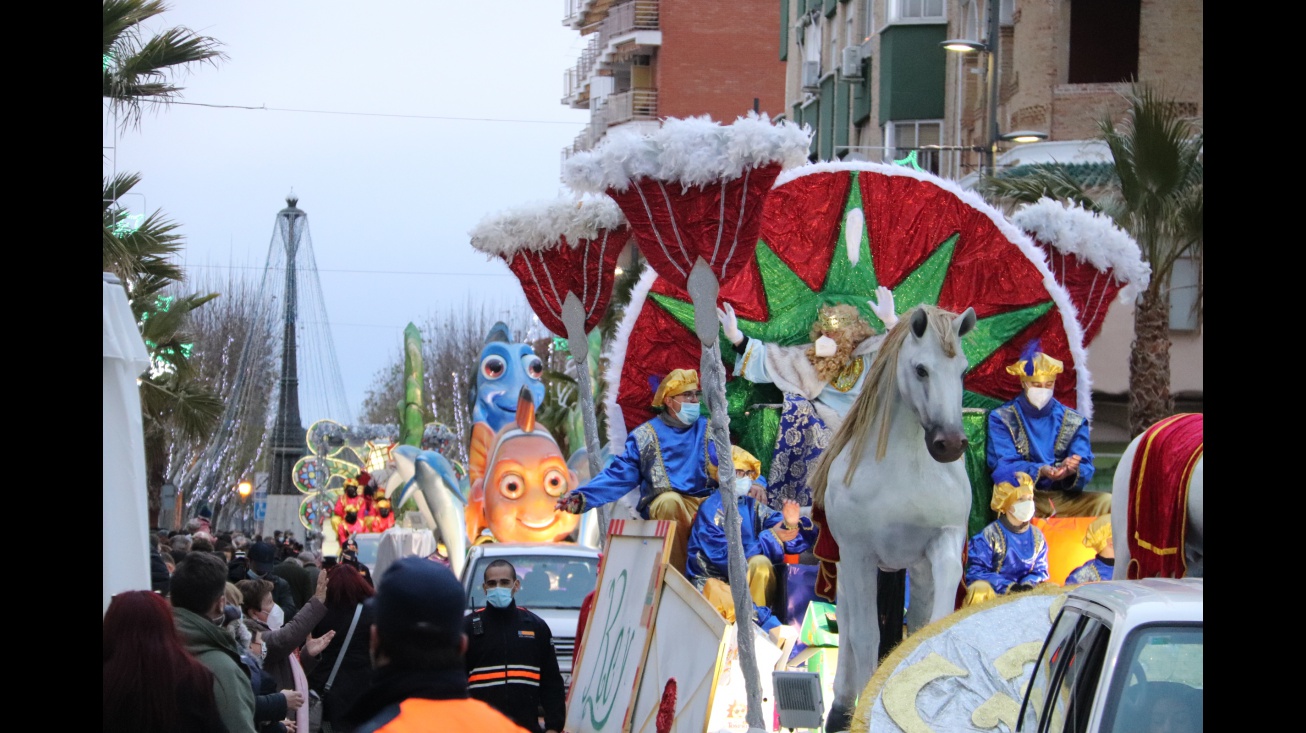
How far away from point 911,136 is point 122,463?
88.4ft

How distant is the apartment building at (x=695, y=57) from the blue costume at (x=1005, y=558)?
43.9 m

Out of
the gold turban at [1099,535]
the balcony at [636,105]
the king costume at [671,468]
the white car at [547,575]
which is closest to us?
the king costume at [671,468]

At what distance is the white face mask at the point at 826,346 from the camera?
40.2 feet

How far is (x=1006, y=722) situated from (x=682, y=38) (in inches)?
1947

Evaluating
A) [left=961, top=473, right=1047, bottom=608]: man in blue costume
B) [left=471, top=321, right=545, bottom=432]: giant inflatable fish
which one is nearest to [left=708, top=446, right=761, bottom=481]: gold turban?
[left=961, top=473, right=1047, bottom=608]: man in blue costume

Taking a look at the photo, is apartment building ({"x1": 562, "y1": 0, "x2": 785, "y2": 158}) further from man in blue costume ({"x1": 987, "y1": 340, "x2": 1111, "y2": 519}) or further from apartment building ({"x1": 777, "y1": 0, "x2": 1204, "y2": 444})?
man in blue costume ({"x1": 987, "y1": 340, "x2": 1111, "y2": 519})

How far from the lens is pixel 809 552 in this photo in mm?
11148

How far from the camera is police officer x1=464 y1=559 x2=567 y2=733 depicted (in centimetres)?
751

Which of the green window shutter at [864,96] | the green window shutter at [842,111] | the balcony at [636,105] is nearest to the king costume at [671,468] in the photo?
the green window shutter at [864,96]

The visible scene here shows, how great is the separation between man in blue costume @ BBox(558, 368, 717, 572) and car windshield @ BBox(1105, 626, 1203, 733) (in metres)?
5.85

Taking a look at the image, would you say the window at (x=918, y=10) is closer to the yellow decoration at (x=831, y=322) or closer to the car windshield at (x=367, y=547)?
the car windshield at (x=367, y=547)

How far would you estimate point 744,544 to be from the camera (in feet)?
34.7

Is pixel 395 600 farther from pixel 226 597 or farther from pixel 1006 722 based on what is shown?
pixel 226 597
